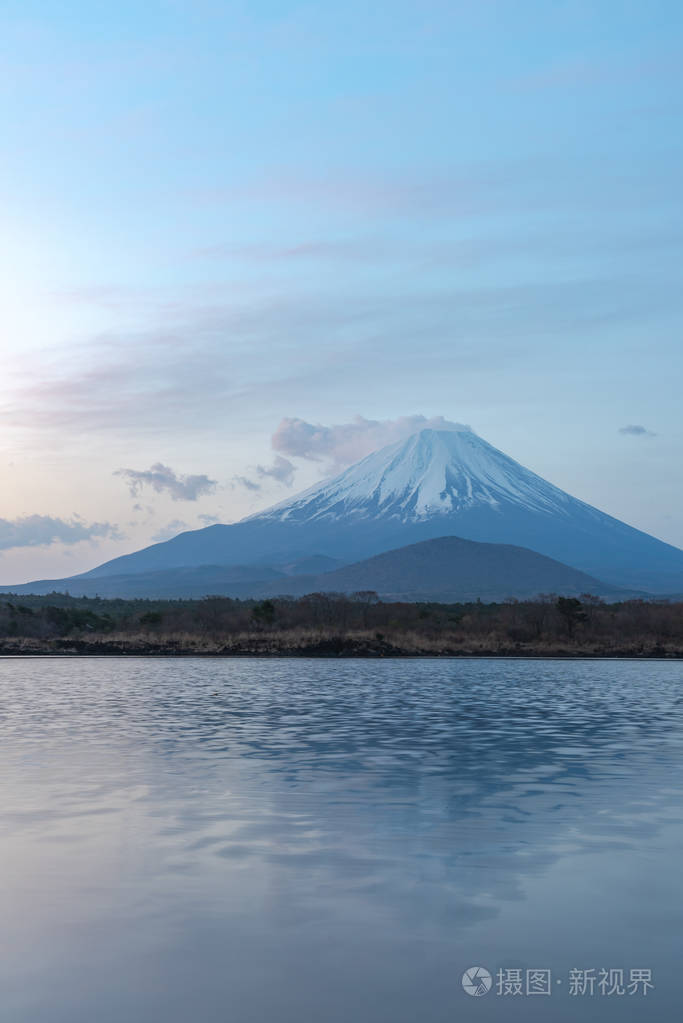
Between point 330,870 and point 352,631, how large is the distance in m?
58.8

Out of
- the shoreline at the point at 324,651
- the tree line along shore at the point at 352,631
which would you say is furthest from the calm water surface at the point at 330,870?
the tree line along shore at the point at 352,631

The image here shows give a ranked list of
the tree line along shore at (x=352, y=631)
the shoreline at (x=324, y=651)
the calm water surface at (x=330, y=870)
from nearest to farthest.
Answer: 1. the calm water surface at (x=330, y=870)
2. the shoreline at (x=324, y=651)
3. the tree line along shore at (x=352, y=631)

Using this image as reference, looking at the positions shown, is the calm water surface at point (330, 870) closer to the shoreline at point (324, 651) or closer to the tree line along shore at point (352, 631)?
the shoreline at point (324, 651)

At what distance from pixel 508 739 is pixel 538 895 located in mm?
12684

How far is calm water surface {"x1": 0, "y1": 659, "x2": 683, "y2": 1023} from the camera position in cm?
708

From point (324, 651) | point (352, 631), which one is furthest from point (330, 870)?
point (352, 631)

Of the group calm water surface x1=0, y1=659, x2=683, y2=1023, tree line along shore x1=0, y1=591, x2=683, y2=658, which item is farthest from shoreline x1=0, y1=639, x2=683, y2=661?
calm water surface x1=0, y1=659, x2=683, y2=1023

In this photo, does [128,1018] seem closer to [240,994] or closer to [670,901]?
[240,994]

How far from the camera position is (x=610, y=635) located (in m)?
69.2

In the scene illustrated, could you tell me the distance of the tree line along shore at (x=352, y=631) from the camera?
6297cm

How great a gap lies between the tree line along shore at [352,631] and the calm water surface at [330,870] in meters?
39.3

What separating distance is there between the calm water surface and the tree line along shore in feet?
129

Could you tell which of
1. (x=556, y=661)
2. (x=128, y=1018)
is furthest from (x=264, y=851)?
(x=556, y=661)

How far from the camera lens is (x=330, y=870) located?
1038 cm
